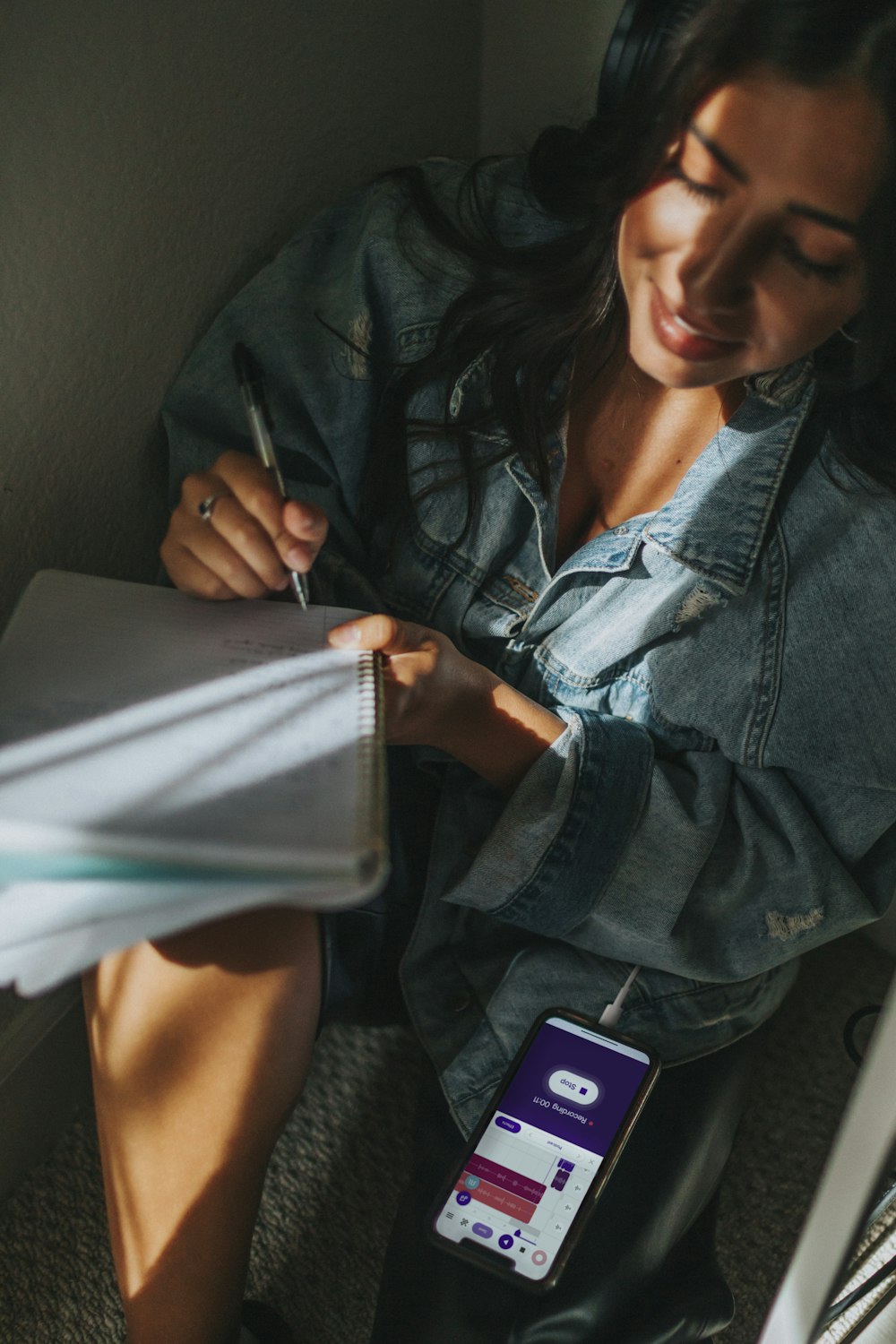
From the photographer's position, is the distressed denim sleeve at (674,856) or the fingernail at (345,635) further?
the distressed denim sleeve at (674,856)

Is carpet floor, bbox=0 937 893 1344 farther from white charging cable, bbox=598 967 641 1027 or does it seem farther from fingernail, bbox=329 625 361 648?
fingernail, bbox=329 625 361 648

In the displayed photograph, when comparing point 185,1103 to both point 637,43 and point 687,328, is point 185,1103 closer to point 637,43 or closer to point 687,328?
point 687,328

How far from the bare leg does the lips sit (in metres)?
0.42

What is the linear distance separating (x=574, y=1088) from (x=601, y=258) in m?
0.53

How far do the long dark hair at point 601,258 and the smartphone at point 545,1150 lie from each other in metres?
0.38

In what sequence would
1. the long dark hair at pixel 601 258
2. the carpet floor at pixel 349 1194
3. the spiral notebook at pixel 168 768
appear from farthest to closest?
1. the carpet floor at pixel 349 1194
2. the long dark hair at pixel 601 258
3. the spiral notebook at pixel 168 768

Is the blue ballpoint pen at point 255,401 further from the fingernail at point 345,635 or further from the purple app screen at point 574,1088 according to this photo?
the purple app screen at point 574,1088

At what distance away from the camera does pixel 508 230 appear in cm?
75

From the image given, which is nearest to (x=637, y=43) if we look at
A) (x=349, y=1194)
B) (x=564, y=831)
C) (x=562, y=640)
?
(x=562, y=640)

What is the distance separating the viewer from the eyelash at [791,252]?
544 mm

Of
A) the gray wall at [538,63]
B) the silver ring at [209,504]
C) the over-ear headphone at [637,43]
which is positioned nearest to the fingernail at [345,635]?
the silver ring at [209,504]

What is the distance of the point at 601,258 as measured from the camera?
26.2 inches

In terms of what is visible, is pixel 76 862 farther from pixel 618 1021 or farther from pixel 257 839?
pixel 618 1021

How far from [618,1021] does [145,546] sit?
18.4 inches
